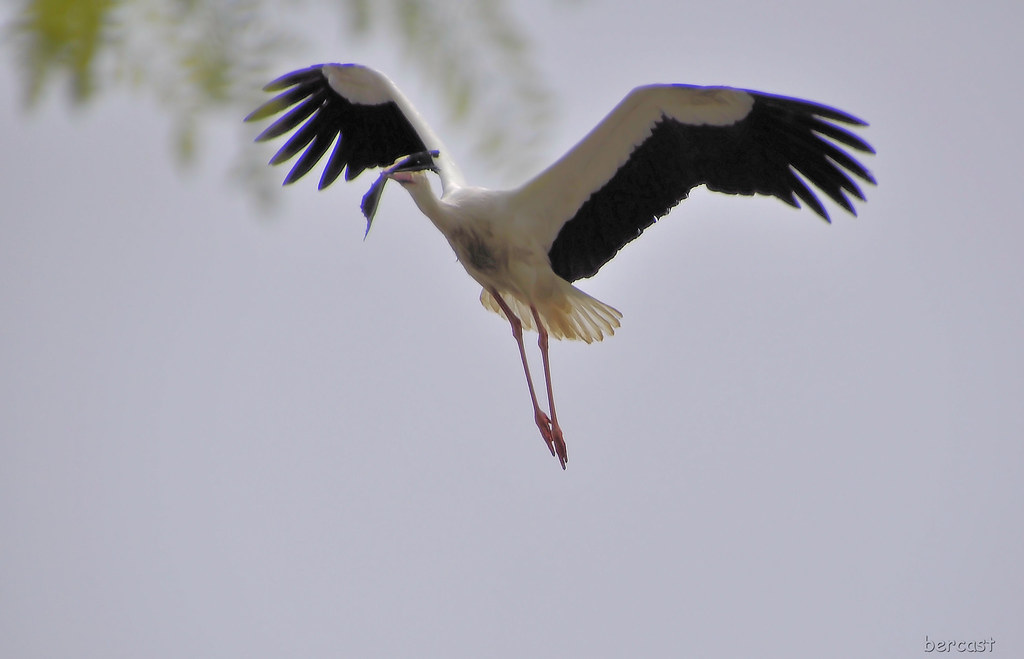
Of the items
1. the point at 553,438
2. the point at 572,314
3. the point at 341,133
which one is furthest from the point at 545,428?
the point at 341,133

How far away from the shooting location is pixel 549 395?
5465 mm

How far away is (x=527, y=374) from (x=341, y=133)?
1.69 metres

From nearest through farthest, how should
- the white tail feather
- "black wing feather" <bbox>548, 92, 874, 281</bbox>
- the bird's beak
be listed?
"black wing feather" <bbox>548, 92, 874, 281</bbox> → the bird's beak → the white tail feather

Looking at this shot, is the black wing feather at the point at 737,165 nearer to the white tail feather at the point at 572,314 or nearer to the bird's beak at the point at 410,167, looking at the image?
the white tail feather at the point at 572,314

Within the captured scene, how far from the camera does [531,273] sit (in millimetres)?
5215

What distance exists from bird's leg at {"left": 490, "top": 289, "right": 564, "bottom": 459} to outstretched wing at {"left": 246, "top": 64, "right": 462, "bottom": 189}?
0.73 meters

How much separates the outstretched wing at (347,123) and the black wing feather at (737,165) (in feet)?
3.09

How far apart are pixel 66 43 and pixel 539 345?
4750mm

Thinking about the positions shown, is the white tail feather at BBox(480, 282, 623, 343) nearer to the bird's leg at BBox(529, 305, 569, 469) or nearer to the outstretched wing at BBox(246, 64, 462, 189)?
the bird's leg at BBox(529, 305, 569, 469)

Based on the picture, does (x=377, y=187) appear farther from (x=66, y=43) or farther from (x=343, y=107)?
(x=66, y=43)

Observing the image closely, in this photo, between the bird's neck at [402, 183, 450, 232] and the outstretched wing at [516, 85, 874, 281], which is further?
the bird's neck at [402, 183, 450, 232]

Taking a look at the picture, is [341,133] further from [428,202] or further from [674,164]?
[674,164]

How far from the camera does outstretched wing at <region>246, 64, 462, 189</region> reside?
5.57 meters

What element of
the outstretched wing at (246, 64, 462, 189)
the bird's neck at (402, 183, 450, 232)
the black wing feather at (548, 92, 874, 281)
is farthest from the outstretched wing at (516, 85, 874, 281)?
the outstretched wing at (246, 64, 462, 189)
